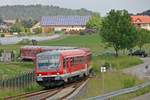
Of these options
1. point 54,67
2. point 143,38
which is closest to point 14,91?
point 54,67

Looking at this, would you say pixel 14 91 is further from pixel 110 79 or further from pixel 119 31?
pixel 119 31

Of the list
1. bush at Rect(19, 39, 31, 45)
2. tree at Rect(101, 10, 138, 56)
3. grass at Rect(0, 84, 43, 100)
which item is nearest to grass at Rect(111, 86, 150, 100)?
Result: grass at Rect(0, 84, 43, 100)

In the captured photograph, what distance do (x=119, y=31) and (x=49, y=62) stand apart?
43.7 metres

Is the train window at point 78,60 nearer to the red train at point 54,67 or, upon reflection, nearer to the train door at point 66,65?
the red train at point 54,67

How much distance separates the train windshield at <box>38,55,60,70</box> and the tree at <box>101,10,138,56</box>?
42419mm

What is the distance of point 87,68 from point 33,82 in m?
8.64

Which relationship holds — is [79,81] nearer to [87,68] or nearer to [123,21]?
[87,68]

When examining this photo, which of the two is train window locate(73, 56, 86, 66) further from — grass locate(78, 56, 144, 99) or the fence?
the fence

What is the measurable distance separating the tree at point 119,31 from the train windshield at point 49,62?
42419 mm

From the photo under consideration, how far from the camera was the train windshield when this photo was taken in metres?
39.2

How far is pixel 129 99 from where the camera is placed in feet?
87.2

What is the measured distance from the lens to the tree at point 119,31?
3216 inches

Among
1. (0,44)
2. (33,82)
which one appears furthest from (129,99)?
(0,44)

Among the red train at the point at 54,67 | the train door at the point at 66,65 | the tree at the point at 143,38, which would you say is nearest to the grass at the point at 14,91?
the red train at the point at 54,67
